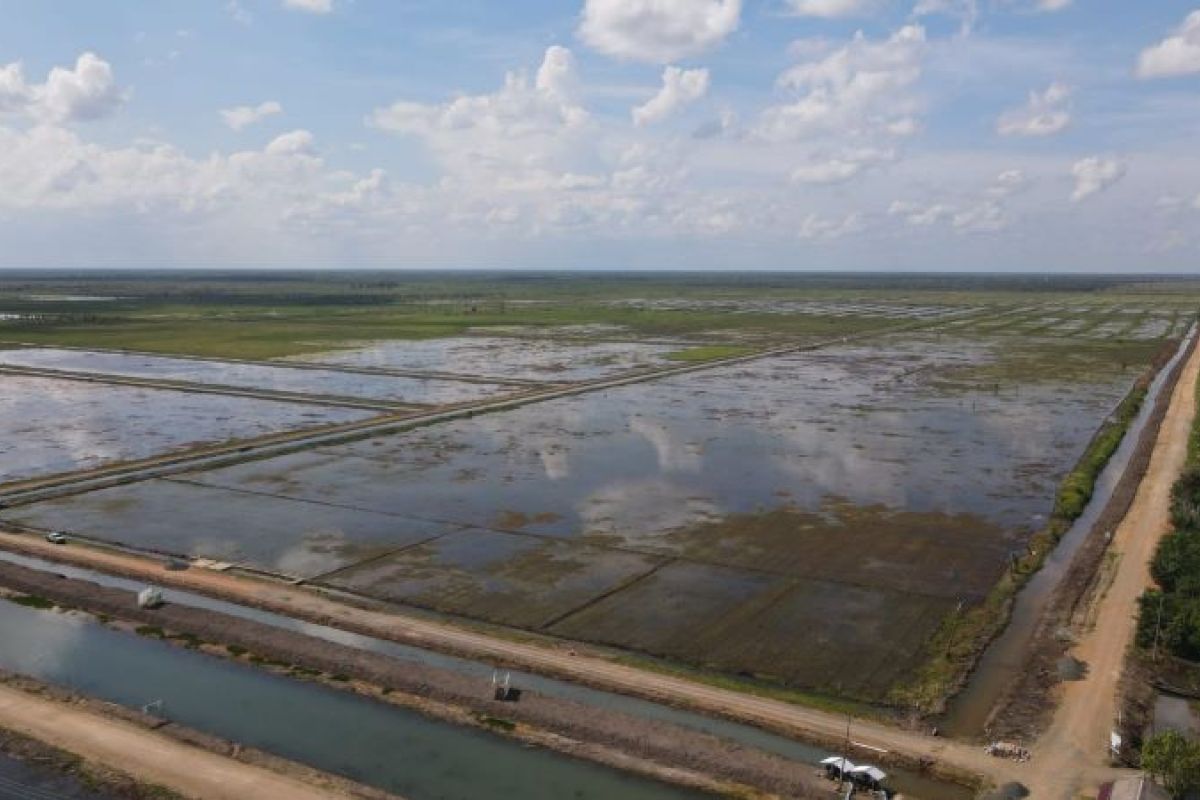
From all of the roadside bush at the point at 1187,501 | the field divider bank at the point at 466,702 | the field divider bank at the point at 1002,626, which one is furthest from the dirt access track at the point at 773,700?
the field divider bank at the point at 1002,626

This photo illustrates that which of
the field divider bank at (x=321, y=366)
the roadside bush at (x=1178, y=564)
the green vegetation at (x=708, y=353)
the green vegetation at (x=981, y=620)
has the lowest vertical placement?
the green vegetation at (x=981, y=620)

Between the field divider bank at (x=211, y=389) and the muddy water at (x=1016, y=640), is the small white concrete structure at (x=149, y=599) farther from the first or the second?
the field divider bank at (x=211, y=389)

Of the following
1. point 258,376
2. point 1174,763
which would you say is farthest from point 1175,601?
point 258,376

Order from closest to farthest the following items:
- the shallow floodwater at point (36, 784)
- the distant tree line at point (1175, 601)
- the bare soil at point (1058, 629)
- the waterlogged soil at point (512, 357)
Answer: the shallow floodwater at point (36, 784), the bare soil at point (1058, 629), the distant tree line at point (1175, 601), the waterlogged soil at point (512, 357)

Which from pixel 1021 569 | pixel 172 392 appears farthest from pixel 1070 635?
pixel 172 392

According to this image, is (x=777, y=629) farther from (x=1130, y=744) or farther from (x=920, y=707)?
(x=1130, y=744)

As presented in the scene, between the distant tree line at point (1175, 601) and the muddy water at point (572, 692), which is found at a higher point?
the distant tree line at point (1175, 601)

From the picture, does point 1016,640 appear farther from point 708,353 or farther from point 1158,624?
point 708,353
